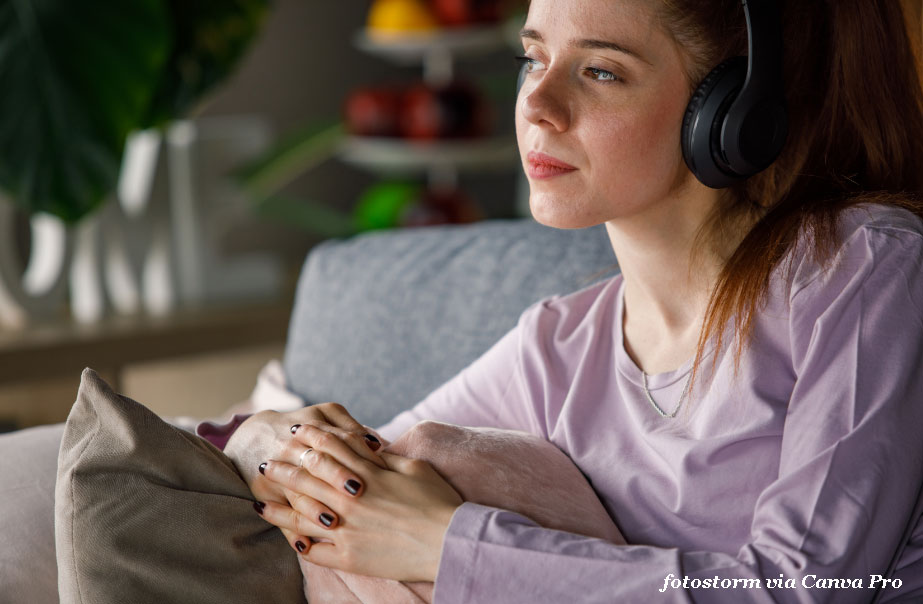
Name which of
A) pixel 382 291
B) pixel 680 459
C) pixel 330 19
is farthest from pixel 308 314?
pixel 330 19

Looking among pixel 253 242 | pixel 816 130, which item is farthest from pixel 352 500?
pixel 253 242

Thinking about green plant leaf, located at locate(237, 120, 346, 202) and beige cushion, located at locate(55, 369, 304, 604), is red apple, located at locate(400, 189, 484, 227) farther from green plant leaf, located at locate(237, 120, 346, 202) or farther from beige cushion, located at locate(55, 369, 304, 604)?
beige cushion, located at locate(55, 369, 304, 604)

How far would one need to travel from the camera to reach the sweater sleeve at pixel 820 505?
73 cm

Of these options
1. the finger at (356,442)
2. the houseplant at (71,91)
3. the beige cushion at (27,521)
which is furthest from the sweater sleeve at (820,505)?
the houseplant at (71,91)

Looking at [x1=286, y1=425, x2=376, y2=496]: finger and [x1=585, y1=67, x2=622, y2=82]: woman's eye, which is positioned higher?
[x1=585, y1=67, x2=622, y2=82]: woman's eye

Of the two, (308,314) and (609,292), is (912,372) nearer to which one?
(609,292)

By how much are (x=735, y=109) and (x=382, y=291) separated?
2.22 feet

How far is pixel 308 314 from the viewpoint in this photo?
4.88 ft

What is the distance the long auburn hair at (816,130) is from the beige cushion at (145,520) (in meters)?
0.43

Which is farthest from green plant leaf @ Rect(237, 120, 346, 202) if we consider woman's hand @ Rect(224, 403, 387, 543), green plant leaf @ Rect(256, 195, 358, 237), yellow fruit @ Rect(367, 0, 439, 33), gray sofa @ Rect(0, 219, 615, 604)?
woman's hand @ Rect(224, 403, 387, 543)

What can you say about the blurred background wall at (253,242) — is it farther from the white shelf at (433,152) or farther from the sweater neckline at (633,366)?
the sweater neckline at (633,366)

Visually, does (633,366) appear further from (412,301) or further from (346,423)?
(412,301)

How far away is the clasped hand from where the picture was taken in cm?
82

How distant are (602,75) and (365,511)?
0.43m
